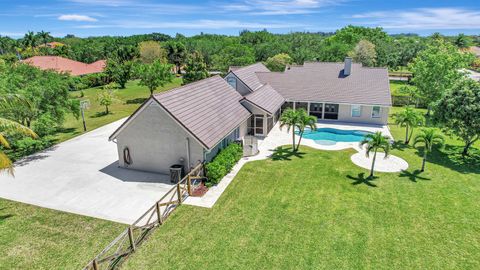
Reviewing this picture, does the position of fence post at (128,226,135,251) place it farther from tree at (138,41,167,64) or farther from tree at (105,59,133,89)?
tree at (138,41,167,64)

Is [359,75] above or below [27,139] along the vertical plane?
above

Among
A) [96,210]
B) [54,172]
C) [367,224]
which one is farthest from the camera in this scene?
[54,172]

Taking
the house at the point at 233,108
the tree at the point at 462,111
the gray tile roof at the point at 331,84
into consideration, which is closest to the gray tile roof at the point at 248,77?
the house at the point at 233,108

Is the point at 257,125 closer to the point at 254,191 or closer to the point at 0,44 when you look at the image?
the point at 254,191

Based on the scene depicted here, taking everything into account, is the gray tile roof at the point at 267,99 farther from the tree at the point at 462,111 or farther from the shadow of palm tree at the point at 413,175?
the tree at the point at 462,111

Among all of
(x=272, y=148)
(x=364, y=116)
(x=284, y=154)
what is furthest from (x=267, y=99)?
(x=364, y=116)

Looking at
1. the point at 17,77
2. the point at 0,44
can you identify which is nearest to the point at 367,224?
the point at 17,77

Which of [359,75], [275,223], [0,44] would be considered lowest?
[275,223]
